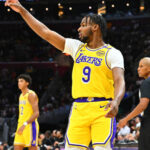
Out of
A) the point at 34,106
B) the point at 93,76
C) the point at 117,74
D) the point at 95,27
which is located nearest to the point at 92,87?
the point at 93,76

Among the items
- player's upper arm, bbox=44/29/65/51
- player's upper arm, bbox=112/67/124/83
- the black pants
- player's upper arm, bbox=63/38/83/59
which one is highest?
player's upper arm, bbox=44/29/65/51

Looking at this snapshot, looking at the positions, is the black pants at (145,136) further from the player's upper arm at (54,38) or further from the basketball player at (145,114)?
the player's upper arm at (54,38)

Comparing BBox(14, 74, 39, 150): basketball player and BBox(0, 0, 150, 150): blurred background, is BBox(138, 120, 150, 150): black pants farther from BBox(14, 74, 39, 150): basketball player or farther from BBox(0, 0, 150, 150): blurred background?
BBox(0, 0, 150, 150): blurred background

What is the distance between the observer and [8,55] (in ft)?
89.2

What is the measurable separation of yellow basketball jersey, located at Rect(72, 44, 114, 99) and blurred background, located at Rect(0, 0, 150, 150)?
1640 cm

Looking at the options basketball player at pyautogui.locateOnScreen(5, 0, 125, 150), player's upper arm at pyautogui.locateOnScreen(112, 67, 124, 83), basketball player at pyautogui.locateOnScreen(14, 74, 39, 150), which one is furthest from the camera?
basketball player at pyautogui.locateOnScreen(14, 74, 39, 150)

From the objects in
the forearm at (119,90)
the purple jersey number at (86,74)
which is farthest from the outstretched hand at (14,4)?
the forearm at (119,90)

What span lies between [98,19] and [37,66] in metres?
23.0

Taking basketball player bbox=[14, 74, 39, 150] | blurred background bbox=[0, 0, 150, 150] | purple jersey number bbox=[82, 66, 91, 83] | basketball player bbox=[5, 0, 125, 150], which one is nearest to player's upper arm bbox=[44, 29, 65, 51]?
basketball player bbox=[5, 0, 125, 150]

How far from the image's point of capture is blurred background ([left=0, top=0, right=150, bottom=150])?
71.5 ft

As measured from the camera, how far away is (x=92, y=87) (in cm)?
388

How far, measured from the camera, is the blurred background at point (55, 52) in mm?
21797

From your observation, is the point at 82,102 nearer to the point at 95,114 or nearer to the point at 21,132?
the point at 95,114

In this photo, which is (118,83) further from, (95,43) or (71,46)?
(71,46)
